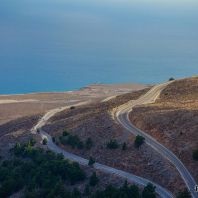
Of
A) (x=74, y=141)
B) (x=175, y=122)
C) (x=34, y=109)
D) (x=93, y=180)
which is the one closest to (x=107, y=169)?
(x=93, y=180)

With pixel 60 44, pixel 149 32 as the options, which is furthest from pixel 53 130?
pixel 149 32

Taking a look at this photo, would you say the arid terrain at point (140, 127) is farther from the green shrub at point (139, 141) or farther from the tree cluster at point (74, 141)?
the green shrub at point (139, 141)

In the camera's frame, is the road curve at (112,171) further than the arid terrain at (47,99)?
No

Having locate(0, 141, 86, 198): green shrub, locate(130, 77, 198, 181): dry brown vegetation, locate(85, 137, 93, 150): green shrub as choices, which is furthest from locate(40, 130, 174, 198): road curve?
locate(130, 77, 198, 181): dry brown vegetation

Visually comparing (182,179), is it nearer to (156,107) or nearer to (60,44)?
(156,107)

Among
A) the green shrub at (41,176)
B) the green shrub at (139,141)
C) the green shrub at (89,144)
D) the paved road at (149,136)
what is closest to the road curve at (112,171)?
the green shrub at (89,144)

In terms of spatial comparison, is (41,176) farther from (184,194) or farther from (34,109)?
(34,109)
